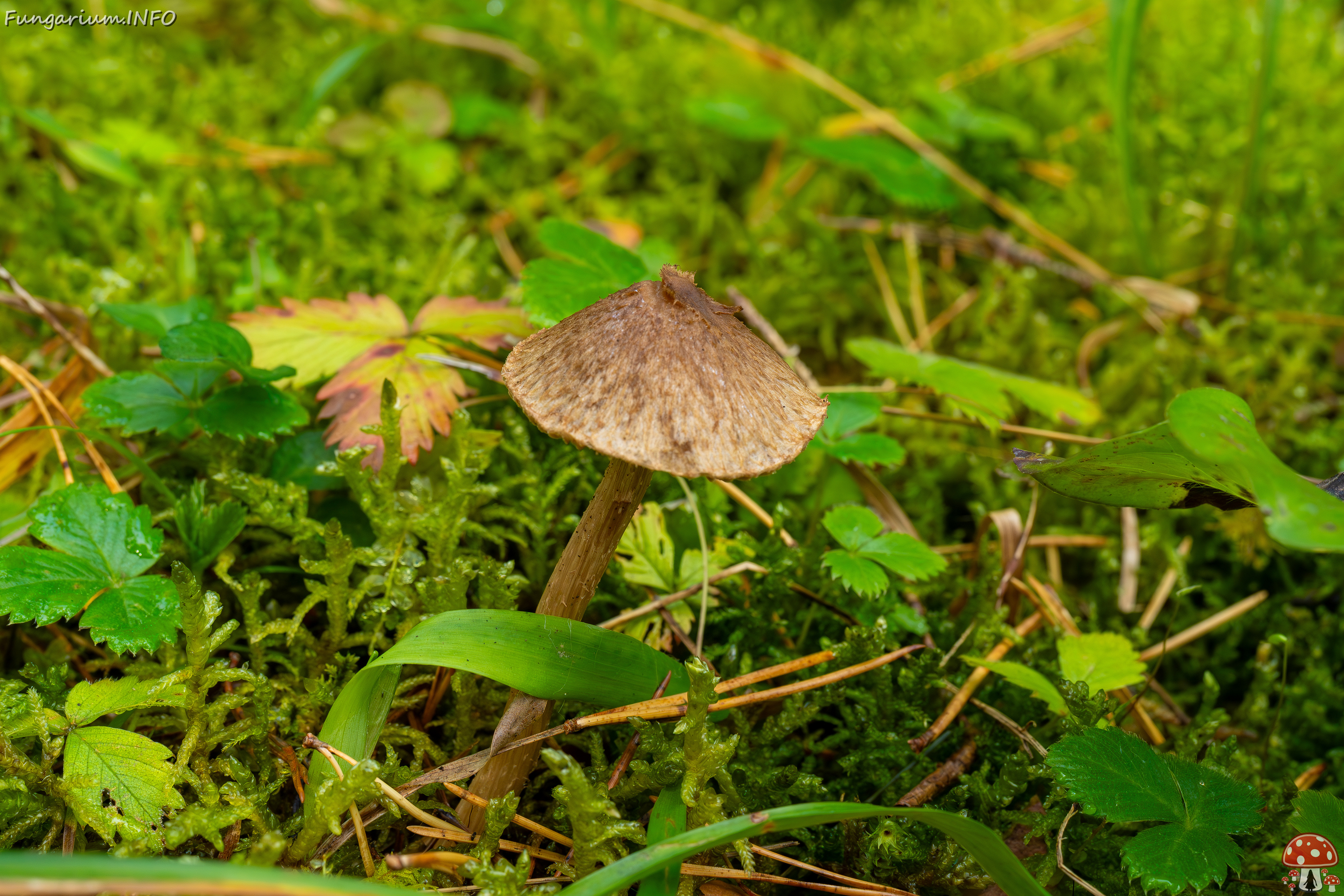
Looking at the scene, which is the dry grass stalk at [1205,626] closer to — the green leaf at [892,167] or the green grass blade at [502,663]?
the green grass blade at [502,663]

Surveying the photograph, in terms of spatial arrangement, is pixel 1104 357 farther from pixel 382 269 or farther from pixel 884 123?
pixel 382 269

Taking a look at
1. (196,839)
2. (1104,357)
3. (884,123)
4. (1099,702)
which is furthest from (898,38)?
(196,839)

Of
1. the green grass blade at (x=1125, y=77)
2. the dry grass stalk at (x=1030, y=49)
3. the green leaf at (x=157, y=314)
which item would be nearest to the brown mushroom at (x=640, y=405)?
the green leaf at (x=157, y=314)

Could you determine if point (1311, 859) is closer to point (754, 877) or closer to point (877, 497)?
point (754, 877)

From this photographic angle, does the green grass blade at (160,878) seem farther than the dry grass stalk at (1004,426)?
No

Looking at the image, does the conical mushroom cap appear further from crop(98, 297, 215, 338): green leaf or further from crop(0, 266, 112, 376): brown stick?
crop(0, 266, 112, 376): brown stick

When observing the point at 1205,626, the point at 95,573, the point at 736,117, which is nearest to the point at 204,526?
the point at 95,573
